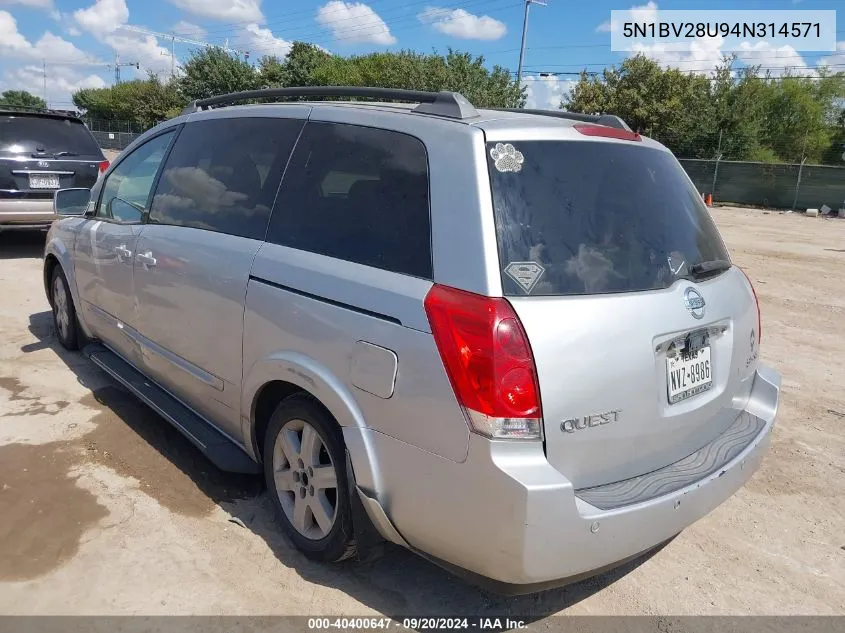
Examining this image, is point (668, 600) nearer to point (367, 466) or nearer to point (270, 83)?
point (367, 466)

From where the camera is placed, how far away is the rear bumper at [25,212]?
→ 28.7ft

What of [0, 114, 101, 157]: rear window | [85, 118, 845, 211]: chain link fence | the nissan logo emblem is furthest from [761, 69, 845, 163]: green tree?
the nissan logo emblem

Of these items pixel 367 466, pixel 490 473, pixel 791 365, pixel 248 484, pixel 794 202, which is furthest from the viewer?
pixel 794 202

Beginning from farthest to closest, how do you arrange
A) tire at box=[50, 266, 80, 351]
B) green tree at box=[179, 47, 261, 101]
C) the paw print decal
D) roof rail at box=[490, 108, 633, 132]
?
green tree at box=[179, 47, 261, 101]
tire at box=[50, 266, 80, 351]
roof rail at box=[490, 108, 633, 132]
the paw print decal

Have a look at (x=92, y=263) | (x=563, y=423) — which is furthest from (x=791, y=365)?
(x=92, y=263)

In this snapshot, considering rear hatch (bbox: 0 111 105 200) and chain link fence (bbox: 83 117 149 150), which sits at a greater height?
chain link fence (bbox: 83 117 149 150)

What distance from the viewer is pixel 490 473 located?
209 centimetres

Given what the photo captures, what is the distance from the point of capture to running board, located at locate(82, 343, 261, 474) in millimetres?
3236

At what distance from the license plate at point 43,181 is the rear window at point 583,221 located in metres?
8.50

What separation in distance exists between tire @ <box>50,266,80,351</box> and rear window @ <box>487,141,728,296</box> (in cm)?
412

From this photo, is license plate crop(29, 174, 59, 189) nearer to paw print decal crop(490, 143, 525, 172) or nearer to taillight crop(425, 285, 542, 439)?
paw print decal crop(490, 143, 525, 172)

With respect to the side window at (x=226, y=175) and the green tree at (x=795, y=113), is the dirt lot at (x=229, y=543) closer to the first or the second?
the side window at (x=226, y=175)

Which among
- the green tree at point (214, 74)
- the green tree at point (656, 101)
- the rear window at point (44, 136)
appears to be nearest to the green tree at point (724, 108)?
the green tree at point (656, 101)

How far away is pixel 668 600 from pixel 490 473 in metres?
1.29
